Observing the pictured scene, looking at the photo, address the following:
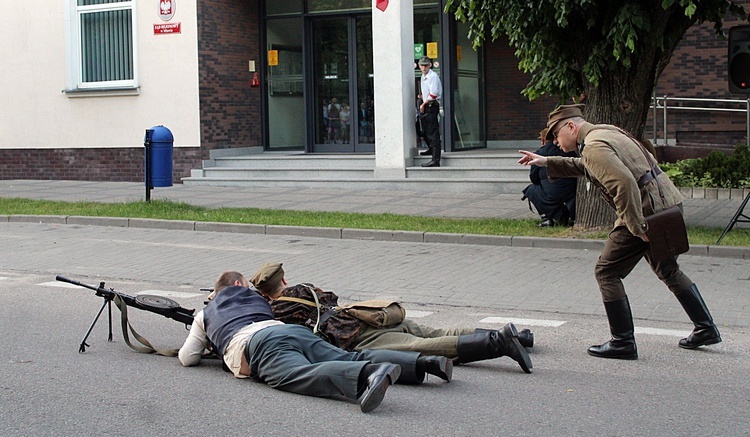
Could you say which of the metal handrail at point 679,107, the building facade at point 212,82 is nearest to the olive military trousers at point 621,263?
the metal handrail at point 679,107

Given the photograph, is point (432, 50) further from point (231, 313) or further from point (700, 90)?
point (231, 313)

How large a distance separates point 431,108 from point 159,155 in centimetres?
524

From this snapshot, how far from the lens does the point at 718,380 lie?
621 centimetres

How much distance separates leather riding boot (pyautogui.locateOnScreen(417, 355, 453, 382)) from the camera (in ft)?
19.4

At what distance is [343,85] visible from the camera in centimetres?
2180

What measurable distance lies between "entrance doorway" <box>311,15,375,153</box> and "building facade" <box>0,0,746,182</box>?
1.0 inches

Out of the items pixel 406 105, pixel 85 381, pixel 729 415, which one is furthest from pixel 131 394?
pixel 406 105

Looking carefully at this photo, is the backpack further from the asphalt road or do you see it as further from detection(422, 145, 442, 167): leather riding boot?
detection(422, 145, 442, 167): leather riding boot

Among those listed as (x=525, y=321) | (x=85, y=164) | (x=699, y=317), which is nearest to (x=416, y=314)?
(x=525, y=321)

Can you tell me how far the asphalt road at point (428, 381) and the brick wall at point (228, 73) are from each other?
950 centimetres

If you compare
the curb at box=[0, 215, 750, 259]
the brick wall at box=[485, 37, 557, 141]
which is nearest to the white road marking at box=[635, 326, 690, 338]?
the curb at box=[0, 215, 750, 259]

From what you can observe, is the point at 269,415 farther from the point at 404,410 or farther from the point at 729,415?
the point at 729,415

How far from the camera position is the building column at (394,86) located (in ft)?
61.9

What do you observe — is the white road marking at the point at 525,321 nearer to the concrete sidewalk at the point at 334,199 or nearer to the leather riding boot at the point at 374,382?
the leather riding boot at the point at 374,382
